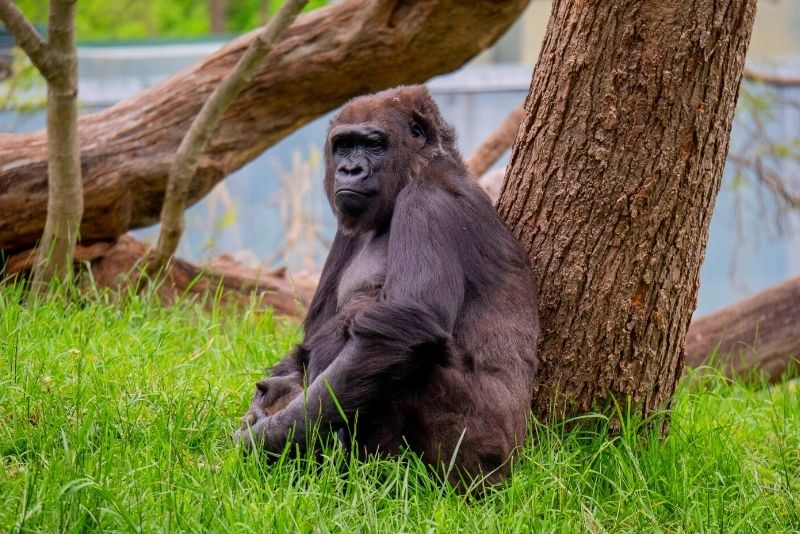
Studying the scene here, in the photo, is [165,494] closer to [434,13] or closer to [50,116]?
[50,116]

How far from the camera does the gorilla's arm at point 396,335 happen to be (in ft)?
11.2

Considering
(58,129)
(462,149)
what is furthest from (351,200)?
(462,149)

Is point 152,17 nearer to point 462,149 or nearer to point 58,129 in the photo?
point 462,149

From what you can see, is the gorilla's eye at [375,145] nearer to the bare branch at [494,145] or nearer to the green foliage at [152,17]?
the bare branch at [494,145]

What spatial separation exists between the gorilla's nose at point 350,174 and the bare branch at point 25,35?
2.11 metres

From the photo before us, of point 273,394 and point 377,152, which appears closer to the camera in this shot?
point 273,394

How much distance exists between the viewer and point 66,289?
16.9ft

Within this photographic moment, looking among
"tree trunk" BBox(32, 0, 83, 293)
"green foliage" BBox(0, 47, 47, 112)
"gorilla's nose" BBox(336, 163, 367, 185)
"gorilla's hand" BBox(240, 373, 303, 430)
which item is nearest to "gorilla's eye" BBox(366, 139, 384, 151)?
"gorilla's nose" BBox(336, 163, 367, 185)

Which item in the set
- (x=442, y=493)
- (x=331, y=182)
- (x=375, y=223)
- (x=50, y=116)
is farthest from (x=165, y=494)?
(x=50, y=116)

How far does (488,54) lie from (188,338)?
9.31 metres

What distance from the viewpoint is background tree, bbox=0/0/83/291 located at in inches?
200

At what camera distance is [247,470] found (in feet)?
11.1

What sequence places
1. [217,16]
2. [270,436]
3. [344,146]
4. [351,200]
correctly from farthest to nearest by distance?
[217,16]
[344,146]
[351,200]
[270,436]

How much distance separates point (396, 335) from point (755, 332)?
357cm
